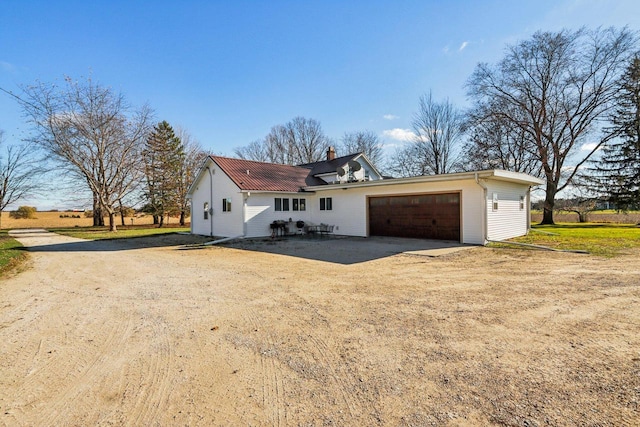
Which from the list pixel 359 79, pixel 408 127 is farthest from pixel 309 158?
pixel 359 79

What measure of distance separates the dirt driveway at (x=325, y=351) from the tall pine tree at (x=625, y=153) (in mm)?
24219

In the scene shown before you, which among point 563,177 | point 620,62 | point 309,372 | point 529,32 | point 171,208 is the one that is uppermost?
point 529,32

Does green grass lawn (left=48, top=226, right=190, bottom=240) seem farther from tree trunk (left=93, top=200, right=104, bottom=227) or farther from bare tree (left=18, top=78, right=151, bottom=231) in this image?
tree trunk (left=93, top=200, right=104, bottom=227)

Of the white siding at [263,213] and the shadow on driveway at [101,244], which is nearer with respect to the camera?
the shadow on driveway at [101,244]

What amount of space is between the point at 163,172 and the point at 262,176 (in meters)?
18.3

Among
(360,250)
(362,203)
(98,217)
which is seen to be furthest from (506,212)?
(98,217)

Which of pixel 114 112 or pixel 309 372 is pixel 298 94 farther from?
pixel 309 372

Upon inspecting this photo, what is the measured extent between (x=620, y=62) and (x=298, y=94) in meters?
23.1

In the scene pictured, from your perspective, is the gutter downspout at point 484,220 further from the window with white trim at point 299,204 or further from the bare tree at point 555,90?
the bare tree at point 555,90

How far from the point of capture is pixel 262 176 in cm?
1800

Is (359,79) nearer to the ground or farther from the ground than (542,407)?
farther from the ground

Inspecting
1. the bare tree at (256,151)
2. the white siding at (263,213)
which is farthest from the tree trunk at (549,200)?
the bare tree at (256,151)

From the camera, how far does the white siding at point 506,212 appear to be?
12531 millimetres

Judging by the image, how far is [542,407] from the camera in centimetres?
233
